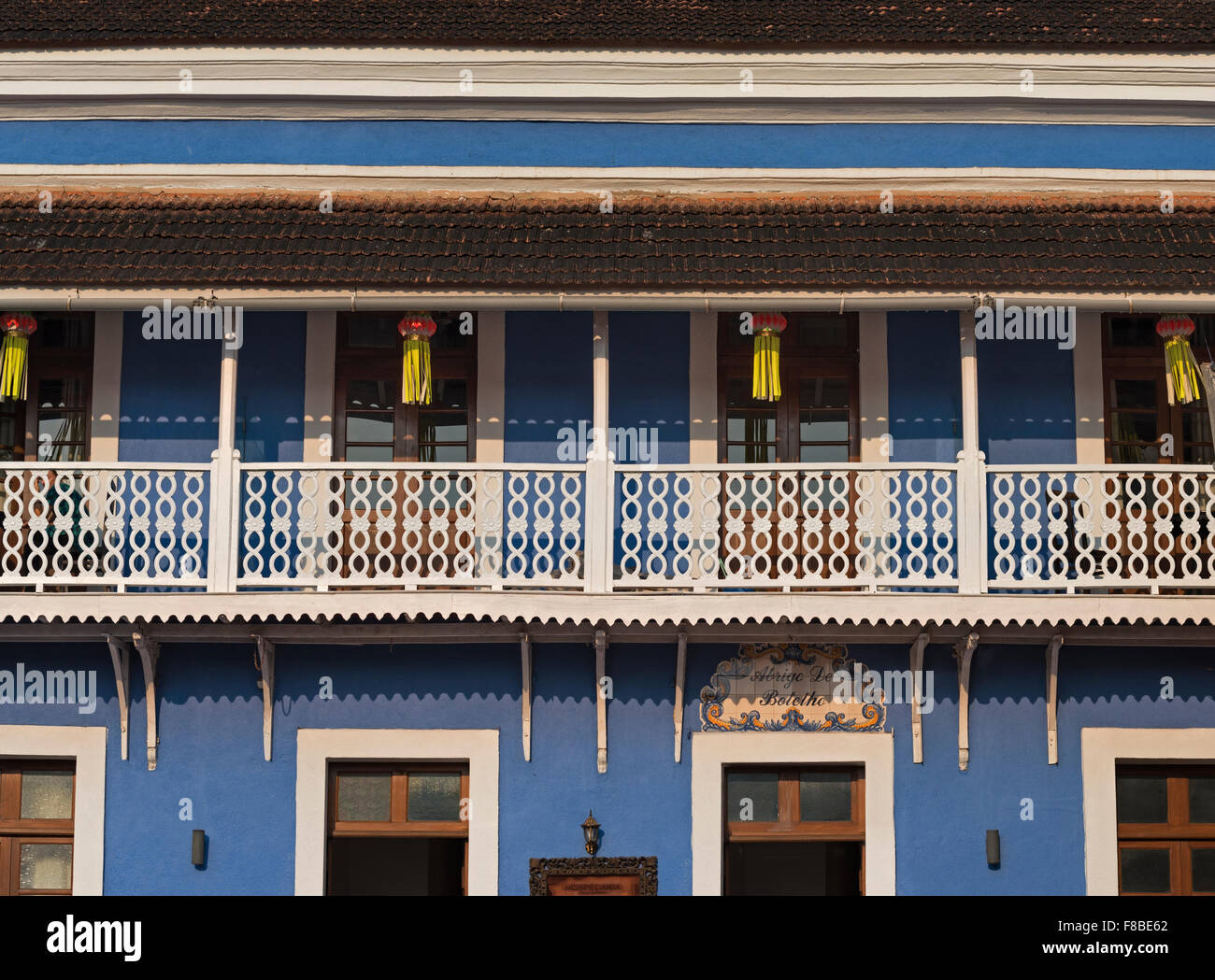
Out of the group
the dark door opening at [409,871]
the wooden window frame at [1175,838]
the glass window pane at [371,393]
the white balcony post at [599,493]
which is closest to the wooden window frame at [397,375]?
the glass window pane at [371,393]

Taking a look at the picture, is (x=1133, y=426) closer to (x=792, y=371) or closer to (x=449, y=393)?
(x=792, y=371)

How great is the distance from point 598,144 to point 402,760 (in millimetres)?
4952

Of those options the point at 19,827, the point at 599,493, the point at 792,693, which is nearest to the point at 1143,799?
the point at 792,693

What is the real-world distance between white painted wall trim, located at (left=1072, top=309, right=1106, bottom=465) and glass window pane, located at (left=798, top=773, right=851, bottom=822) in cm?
294

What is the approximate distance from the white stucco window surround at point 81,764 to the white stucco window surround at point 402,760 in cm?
138

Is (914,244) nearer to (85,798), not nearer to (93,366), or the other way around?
(93,366)

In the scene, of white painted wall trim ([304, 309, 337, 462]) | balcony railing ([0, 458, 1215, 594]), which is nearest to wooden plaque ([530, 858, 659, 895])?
balcony railing ([0, 458, 1215, 594])

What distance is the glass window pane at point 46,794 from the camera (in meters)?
11.7

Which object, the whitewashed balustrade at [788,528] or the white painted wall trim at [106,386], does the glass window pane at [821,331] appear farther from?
the white painted wall trim at [106,386]

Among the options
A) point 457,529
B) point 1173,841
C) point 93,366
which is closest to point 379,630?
point 457,529

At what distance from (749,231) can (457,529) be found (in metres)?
3.04

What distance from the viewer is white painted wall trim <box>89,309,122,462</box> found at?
12.0 meters

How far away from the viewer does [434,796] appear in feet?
38.1
